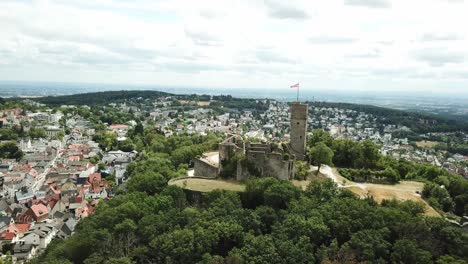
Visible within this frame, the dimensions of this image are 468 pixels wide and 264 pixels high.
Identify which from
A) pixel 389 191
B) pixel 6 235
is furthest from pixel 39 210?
pixel 389 191

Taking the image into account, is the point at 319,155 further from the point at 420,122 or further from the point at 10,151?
the point at 420,122

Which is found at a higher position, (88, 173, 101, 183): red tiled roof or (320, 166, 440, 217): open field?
(320, 166, 440, 217): open field

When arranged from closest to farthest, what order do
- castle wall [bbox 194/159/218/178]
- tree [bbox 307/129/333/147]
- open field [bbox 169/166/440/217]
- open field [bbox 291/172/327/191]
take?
open field [bbox 169/166/440/217], open field [bbox 291/172/327/191], castle wall [bbox 194/159/218/178], tree [bbox 307/129/333/147]

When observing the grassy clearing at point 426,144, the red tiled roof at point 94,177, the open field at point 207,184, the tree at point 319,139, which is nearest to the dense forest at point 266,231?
the open field at point 207,184

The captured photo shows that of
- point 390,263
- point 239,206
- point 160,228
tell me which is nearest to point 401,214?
point 390,263

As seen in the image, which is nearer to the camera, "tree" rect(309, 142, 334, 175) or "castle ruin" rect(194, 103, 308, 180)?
"castle ruin" rect(194, 103, 308, 180)

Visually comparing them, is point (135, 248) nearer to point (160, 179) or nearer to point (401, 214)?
point (160, 179)

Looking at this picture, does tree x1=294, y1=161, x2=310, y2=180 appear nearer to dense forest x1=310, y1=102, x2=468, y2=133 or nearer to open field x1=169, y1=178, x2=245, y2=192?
open field x1=169, y1=178, x2=245, y2=192

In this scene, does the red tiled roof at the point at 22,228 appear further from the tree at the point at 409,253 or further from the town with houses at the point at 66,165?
the tree at the point at 409,253

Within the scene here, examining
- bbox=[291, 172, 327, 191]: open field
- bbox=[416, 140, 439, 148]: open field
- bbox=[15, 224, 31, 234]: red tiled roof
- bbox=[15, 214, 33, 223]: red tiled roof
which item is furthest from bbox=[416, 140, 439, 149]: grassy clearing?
bbox=[15, 224, 31, 234]: red tiled roof
